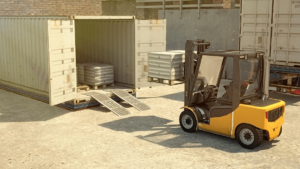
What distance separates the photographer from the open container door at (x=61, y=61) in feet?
32.4

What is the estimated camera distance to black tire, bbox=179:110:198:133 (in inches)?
351

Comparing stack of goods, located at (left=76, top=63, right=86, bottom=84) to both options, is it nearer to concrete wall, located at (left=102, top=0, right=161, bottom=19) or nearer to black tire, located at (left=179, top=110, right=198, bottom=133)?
black tire, located at (left=179, top=110, right=198, bottom=133)

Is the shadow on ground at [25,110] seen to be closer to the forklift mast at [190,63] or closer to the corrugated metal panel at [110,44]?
the corrugated metal panel at [110,44]

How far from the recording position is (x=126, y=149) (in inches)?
314

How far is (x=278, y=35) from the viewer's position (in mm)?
12664

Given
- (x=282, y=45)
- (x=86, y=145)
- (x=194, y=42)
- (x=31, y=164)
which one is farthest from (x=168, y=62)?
(x=282, y=45)

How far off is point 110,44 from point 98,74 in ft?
4.57

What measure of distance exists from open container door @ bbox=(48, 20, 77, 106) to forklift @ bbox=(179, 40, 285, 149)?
349 centimetres

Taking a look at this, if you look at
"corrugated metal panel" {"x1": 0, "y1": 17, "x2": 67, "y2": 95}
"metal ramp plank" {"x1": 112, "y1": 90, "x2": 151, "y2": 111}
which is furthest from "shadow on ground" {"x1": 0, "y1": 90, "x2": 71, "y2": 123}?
"metal ramp plank" {"x1": 112, "y1": 90, "x2": 151, "y2": 111}

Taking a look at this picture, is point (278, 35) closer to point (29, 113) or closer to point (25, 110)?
point (29, 113)

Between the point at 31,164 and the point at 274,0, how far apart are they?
9.52m

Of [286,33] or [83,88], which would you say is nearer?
[286,33]

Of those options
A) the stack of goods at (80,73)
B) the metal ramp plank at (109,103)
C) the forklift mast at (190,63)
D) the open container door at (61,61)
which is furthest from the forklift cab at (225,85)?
the stack of goods at (80,73)

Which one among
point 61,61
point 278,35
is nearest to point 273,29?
point 278,35
